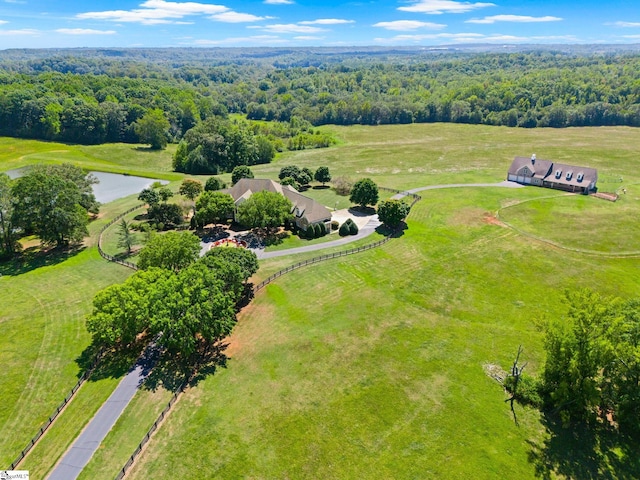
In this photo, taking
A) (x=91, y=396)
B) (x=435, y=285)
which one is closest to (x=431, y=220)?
(x=435, y=285)

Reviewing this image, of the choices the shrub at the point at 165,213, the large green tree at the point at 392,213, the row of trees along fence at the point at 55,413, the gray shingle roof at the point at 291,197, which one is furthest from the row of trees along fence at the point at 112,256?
the large green tree at the point at 392,213

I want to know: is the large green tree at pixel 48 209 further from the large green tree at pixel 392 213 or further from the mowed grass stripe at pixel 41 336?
the large green tree at pixel 392 213

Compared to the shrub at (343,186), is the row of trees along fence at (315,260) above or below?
below

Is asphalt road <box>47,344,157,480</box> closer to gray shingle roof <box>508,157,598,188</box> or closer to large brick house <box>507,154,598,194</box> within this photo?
large brick house <box>507,154,598,194</box>

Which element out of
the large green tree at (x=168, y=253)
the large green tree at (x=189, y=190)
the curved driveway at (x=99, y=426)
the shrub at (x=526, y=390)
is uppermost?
the large green tree at (x=168, y=253)

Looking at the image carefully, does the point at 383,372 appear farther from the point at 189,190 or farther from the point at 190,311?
the point at 189,190

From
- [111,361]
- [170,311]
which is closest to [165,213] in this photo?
[111,361]

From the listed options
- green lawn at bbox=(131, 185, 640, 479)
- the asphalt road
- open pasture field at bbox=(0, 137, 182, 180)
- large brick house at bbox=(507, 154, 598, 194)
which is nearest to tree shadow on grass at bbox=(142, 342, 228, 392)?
the asphalt road
